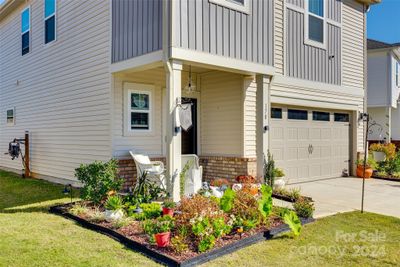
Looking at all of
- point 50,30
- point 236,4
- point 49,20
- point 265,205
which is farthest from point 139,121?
point 49,20

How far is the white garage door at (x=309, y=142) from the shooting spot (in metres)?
9.71

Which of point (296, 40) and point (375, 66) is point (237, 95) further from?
point (375, 66)

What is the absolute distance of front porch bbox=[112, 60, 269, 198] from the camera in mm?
8227

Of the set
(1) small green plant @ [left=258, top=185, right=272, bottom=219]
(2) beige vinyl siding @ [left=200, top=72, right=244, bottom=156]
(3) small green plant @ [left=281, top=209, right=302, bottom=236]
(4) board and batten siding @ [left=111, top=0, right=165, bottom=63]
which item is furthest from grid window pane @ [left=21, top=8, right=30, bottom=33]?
(3) small green plant @ [left=281, top=209, right=302, bottom=236]

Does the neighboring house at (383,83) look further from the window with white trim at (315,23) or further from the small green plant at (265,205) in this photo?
the small green plant at (265,205)

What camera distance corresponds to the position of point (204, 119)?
9.66 m

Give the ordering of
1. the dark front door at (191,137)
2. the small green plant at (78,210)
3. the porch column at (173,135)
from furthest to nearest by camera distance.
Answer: the dark front door at (191,137) → the porch column at (173,135) → the small green plant at (78,210)

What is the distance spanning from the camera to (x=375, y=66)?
68.6ft

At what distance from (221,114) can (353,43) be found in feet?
19.4

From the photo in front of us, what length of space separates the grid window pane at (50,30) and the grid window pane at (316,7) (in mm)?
7512

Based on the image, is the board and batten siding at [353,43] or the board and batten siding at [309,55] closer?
the board and batten siding at [309,55]

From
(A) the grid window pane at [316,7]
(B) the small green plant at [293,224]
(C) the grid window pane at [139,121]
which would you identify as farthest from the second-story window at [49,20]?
(B) the small green plant at [293,224]

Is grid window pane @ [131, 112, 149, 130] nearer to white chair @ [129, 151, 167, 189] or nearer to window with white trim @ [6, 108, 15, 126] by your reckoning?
white chair @ [129, 151, 167, 189]

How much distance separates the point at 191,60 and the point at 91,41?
138 inches
